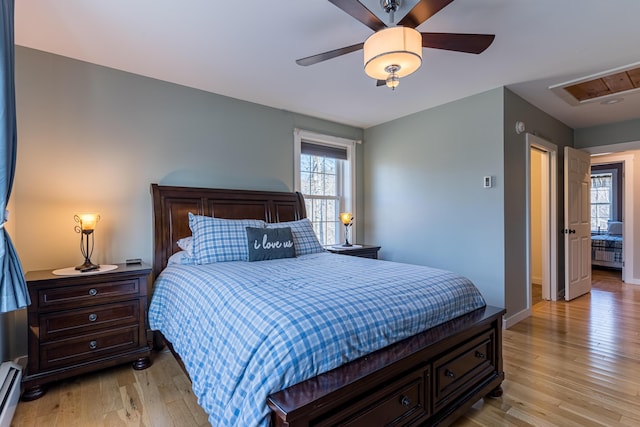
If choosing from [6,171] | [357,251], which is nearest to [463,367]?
[357,251]

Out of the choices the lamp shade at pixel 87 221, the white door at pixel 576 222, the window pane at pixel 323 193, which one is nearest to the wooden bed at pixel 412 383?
the lamp shade at pixel 87 221

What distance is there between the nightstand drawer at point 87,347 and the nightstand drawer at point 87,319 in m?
0.05

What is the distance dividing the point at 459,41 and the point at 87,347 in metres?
3.19

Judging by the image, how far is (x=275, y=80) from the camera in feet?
9.70

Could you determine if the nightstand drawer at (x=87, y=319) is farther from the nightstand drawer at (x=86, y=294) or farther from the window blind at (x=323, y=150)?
the window blind at (x=323, y=150)

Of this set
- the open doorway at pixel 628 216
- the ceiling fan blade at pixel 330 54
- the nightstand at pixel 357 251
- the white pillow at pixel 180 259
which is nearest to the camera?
the ceiling fan blade at pixel 330 54

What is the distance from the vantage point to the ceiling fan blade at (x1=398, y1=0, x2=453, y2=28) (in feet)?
4.81

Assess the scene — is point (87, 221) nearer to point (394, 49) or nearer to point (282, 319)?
point (282, 319)

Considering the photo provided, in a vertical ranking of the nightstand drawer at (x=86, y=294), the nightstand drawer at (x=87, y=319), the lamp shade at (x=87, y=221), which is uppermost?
the lamp shade at (x=87, y=221)

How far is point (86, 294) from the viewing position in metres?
2.18

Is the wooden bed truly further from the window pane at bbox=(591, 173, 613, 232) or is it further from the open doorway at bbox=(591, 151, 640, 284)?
the window pane at bbox=(591, 173, 613, 232)

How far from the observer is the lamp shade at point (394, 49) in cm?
156

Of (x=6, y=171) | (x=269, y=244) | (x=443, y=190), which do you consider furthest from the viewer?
(x=443, y=190)

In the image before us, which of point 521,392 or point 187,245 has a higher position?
point 187,245
